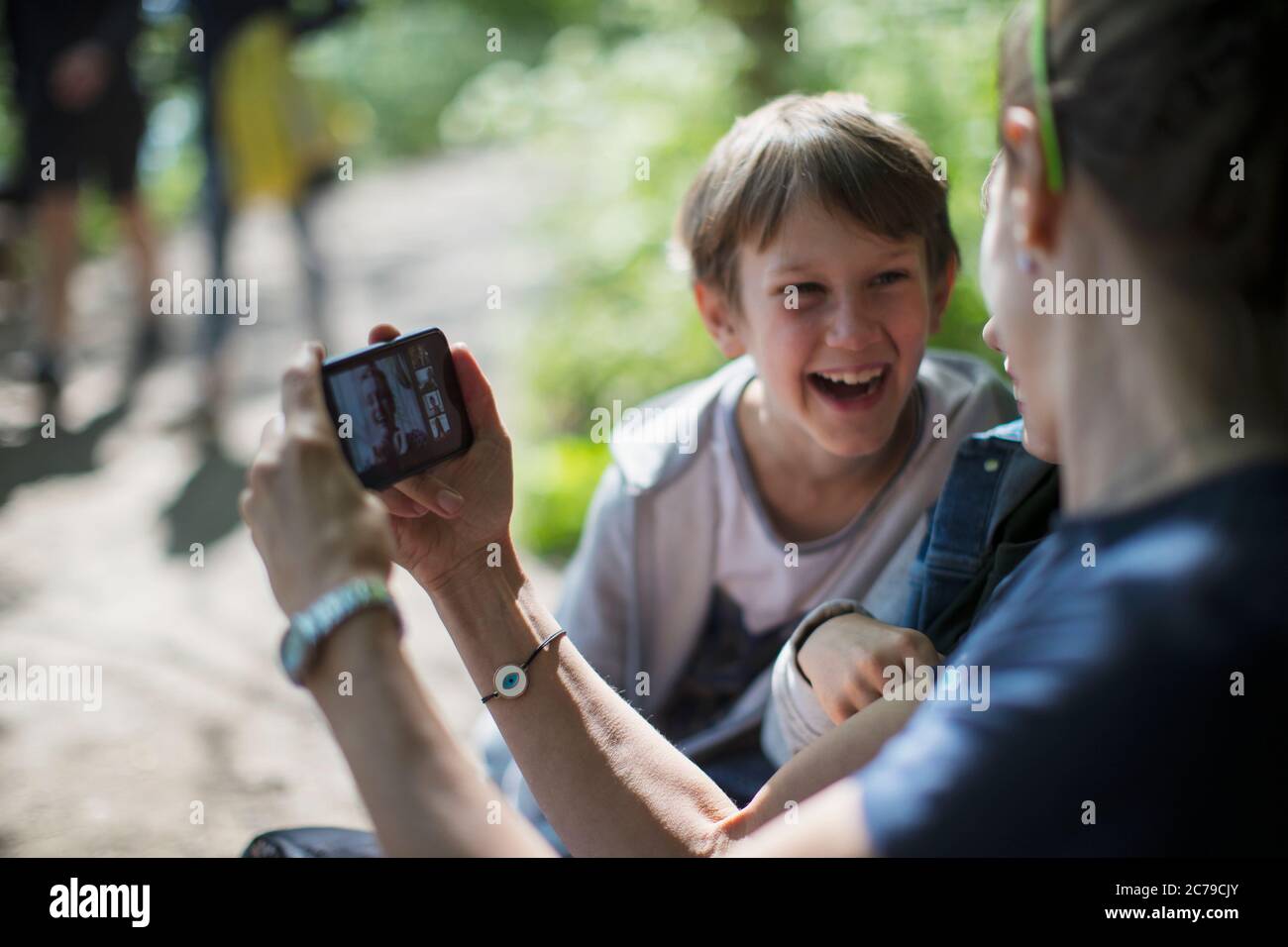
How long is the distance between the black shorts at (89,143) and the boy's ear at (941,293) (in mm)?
4832

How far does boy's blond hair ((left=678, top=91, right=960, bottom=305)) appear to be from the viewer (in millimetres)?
1965

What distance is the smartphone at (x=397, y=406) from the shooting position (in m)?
1.49

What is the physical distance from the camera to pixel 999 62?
1.29 meters

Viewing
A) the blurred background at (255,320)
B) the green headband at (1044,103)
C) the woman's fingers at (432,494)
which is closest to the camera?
the green headband at (1044,103)

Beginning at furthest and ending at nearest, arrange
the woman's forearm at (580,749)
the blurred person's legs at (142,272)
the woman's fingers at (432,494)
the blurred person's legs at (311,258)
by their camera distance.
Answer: the blurred person's legs at (142,272) → the blurred person's legs at (311,258) → the woman's fingers at (432,494) → the woman's forearm at (580,749)

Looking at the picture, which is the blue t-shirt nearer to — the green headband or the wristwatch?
the green headband

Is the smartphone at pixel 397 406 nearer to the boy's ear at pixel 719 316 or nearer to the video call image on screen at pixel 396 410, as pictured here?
the video call image on screen at pixel 396 410

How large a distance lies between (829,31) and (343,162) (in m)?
2.71

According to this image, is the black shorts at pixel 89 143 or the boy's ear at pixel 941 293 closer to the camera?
the boy's ear at pixel 941 293

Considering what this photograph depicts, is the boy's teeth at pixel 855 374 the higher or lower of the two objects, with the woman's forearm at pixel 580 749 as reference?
higher

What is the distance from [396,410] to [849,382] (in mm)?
841

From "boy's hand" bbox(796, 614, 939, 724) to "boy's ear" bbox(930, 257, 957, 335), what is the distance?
29.0 inches

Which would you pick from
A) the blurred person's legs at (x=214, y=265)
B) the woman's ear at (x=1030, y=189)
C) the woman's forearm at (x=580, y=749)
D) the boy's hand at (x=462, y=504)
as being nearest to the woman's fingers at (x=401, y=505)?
the boy's hand at (x=462, y=504)
